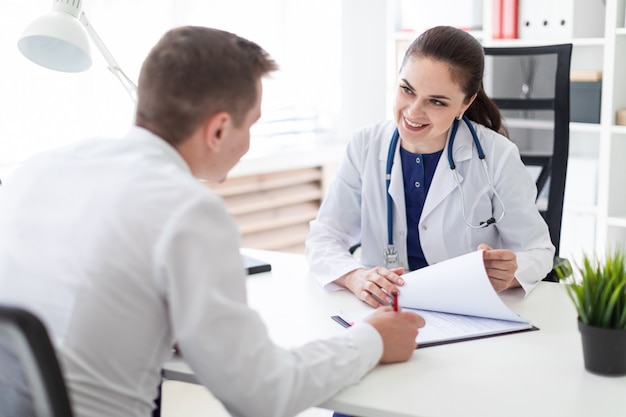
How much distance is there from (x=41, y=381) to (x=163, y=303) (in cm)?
21

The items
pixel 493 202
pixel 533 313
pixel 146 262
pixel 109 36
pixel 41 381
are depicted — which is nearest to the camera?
pixel 41 381

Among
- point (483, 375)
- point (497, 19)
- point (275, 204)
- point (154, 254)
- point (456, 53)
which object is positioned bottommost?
point (275, 204)

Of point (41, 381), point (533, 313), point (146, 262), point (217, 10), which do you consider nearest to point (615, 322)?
point (533, 313)

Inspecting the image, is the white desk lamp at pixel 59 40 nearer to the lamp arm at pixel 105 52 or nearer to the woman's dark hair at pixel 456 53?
the lamp arm at pixel 105 52

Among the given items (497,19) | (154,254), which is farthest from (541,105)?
(154,254)

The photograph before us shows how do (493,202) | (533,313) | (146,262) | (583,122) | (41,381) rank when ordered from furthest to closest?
(583,122) → (493,202) → (533,313) → (146,262) → (41,381)

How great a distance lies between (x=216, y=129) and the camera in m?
1.12

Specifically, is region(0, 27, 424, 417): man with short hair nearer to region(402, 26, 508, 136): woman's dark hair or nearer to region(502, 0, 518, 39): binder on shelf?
region(402, 26, 508, 136): woman's dark hair

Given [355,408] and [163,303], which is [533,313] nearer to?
[355,408]

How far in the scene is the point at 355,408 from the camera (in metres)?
1.14

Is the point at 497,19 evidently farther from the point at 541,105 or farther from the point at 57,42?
the point at 57,42

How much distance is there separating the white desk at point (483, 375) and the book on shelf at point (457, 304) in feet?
0.11

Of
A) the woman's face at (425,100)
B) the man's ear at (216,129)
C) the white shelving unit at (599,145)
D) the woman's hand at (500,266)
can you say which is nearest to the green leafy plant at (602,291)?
the woman's hand at (500,266)

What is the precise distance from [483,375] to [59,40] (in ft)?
3.70
